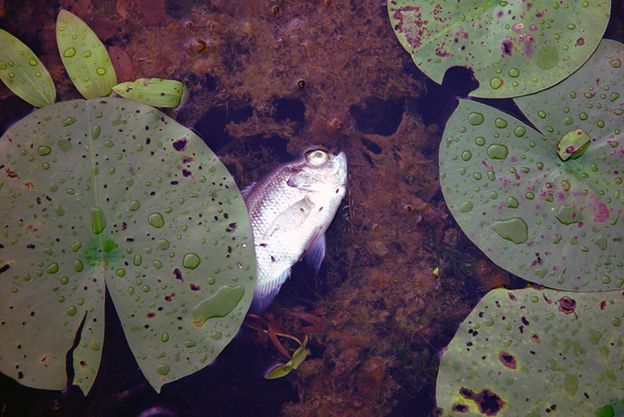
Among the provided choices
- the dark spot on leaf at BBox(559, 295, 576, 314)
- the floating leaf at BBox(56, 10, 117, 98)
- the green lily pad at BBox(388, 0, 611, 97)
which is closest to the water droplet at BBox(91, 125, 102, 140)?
the floating leaf at BBox(56, 10, 117, 98)

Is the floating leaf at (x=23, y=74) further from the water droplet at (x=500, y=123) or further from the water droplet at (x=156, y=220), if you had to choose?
the water droplet at (x=500, y=123)

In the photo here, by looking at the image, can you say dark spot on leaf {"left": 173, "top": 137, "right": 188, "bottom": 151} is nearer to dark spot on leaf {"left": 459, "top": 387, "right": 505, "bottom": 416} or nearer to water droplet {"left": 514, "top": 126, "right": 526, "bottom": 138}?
water droplet {"left": 514, "top": 126, "right": 526, "bottom": 138}

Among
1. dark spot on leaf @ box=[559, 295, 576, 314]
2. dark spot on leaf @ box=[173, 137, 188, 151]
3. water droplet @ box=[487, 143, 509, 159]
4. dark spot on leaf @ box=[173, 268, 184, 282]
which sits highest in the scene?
dark spot on leaf @ box=[173, 137, 188, 151]

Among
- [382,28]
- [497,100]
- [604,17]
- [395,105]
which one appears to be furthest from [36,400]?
[604,17]

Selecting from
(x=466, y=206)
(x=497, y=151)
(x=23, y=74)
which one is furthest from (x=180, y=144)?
(x=497, y=151)

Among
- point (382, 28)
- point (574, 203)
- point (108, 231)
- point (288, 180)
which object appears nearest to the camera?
point (108, 231)

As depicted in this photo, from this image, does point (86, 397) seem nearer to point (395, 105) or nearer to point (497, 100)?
point (395, 105)
